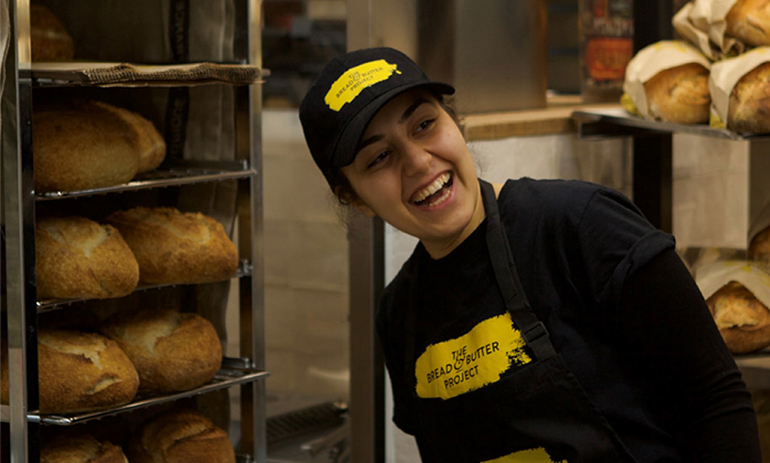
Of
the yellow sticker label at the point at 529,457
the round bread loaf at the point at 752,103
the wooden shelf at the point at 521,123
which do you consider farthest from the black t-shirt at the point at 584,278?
the wooden shelf at the point at 521,123

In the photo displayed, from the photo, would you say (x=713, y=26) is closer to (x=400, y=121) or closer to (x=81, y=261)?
(x=400, y=121)

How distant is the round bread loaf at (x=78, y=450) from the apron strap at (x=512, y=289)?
69cm

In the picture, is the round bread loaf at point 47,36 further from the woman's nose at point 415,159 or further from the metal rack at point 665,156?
the metal rack at point 665,156

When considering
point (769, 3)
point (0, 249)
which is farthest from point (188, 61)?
point (769, 3)

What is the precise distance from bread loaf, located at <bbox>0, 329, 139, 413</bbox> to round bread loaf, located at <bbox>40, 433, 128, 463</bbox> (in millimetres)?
93

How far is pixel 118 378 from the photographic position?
146 centimetres

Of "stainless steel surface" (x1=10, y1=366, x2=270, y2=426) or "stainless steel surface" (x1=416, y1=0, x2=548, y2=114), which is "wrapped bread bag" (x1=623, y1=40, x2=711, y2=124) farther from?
"stainless steel surface" (x1=10, y1=366, x2=270, y2=426)

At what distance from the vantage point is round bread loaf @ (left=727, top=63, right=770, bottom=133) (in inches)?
72.3

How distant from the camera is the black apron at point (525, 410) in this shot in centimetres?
128

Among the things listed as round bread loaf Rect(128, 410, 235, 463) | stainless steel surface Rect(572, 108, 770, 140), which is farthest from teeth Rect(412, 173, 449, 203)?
stainless steel surface Rect(572, 108, 770, 140)

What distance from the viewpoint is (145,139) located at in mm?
1634

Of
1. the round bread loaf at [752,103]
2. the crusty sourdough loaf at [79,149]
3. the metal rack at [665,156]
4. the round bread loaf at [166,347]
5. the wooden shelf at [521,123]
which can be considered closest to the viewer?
the crusty sourdough loaf at [79,149]

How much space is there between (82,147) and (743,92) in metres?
1.26


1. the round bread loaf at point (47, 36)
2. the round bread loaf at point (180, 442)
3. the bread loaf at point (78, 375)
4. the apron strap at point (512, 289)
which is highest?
the round bread loaf at point (47, 36)
